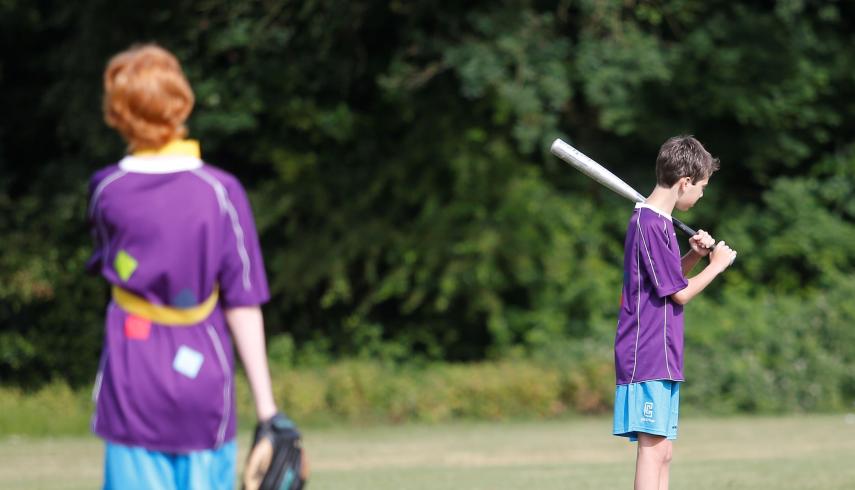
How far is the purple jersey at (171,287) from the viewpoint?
328cm

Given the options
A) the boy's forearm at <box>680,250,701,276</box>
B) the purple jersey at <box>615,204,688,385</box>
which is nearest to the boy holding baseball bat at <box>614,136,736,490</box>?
the purple jersey at <box>615,204,688,385</box>

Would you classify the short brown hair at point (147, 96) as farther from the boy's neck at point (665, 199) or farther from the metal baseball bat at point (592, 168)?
the metal baseball bat at point (592, 168)

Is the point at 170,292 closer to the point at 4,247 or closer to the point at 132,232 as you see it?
the point at 132,232

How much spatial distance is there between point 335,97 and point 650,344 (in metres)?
16.1

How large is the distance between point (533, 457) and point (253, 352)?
9.67 meters

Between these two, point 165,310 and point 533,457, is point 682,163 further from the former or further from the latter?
point 533,457

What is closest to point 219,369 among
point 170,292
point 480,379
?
point 170,292

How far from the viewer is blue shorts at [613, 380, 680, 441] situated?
5605 millimetres

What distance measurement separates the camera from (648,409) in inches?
221

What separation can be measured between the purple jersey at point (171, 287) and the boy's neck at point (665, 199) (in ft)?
9.12

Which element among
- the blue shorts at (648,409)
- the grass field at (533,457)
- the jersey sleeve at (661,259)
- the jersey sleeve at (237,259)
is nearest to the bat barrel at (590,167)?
the jersey sleeve at (661,259)

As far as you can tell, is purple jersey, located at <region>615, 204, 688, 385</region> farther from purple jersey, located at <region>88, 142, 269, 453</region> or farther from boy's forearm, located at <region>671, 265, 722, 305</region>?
purple jersey, located at <region>88, 142, 269, 453</region>

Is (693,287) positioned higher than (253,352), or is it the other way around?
(693,287)

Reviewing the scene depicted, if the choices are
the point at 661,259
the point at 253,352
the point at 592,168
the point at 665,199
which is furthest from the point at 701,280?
the point at 253,352
